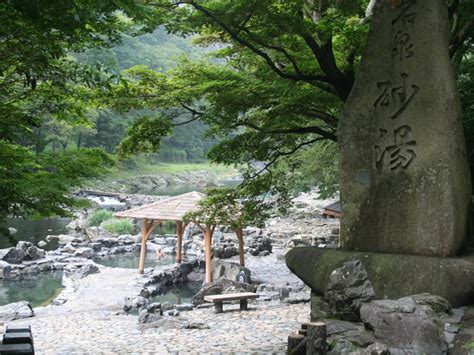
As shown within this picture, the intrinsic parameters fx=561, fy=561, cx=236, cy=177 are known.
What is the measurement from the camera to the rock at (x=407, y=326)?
479 centimetres

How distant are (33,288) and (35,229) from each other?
12822 mm

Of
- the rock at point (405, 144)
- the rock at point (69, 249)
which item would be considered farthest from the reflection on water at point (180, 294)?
the rock at point (405, 144)

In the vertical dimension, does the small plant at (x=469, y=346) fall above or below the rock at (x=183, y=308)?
above

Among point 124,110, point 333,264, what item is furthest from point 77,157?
point 333,264

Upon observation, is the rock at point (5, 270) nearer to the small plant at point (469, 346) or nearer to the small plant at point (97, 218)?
the small plant at point (97, 218)

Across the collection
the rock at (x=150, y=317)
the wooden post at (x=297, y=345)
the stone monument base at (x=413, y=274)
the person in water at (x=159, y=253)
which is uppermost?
the stone monument base at (x=413, y=274)

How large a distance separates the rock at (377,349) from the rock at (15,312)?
422 inches

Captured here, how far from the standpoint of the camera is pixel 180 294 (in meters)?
17.8

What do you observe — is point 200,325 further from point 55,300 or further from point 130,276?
point 130,276

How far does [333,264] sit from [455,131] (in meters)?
2.03

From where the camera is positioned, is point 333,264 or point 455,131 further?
point 333,264

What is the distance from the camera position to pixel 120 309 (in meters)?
14.4

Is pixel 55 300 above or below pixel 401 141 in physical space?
below

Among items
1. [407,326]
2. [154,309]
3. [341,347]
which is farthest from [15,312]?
[407,326]
